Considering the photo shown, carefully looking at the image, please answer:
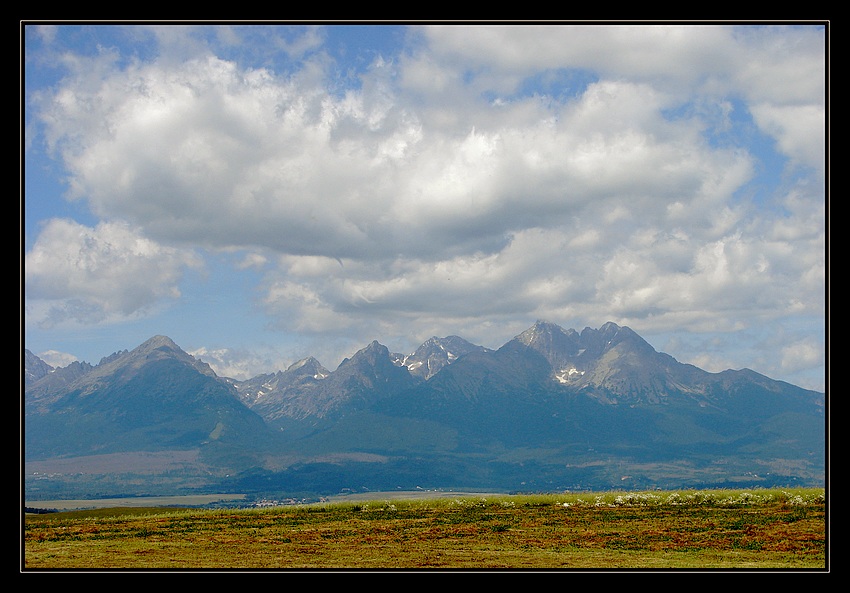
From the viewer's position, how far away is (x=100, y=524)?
6675cm

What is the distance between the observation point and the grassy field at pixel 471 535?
45156 mm

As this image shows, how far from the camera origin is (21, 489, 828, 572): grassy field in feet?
148

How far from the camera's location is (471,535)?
56.1 m

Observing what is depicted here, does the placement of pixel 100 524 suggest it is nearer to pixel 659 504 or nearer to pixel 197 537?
pixel 197 537

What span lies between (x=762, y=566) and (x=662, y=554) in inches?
251
